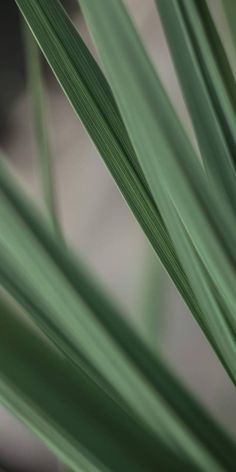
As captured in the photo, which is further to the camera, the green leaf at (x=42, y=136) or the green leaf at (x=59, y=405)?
the green leaf at (x=42, y=136)

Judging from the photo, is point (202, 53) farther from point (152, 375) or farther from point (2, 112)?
point (2, 112)

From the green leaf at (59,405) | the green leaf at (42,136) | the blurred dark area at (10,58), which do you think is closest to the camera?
the green leaf at (59,405)

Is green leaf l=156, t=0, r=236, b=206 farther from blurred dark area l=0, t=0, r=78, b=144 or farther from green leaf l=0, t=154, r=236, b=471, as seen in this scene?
blurred dark area l=0, t=0, r=78, b=144

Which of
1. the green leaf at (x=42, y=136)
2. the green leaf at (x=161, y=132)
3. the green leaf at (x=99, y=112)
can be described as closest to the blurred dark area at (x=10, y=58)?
the green leaf at (x=42, y=136)

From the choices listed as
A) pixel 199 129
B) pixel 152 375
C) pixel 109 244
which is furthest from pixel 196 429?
pixel 109 244

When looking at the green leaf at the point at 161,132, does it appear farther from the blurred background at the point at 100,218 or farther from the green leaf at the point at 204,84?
the blurred background at the point at 100,218

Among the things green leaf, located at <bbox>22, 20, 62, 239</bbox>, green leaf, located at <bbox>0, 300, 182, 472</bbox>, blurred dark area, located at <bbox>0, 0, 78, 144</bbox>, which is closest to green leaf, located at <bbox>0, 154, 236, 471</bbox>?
green leaf, located at <bbox>0, 300, 182, 472</bbox>

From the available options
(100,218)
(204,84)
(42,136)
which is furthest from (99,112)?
(100,218)

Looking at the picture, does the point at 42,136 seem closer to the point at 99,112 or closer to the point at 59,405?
the point at 99,112
